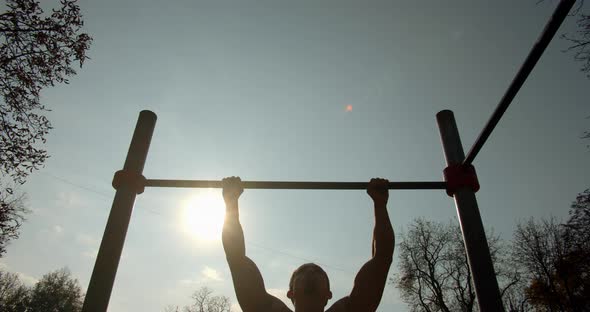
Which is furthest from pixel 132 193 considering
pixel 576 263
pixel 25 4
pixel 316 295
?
pixel 576 263

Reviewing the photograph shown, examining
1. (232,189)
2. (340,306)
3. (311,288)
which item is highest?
(232,189)

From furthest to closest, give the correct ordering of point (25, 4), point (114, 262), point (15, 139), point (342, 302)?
point (15, 139)
point (25, 4)
point (114, 262)
point (342, 302)

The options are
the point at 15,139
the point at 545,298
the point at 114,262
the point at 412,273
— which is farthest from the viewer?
the point at 412,273

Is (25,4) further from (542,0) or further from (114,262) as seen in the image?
(542,0)

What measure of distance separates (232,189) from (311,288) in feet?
3.44

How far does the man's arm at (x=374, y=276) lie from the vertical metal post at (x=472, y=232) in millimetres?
637

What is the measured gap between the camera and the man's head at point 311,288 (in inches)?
89.4

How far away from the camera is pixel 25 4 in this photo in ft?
22.6

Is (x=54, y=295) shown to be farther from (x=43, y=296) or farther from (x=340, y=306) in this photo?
(x=340, y=306)

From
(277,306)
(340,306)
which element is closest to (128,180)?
(277,306)

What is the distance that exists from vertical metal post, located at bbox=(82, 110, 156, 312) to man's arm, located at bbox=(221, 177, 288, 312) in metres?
0.93

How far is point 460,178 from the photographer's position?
2.62 meters

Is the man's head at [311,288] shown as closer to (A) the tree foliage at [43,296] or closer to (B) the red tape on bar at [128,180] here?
(B) the red tape on bar at [128,180]

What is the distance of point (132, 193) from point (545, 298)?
106 ft
